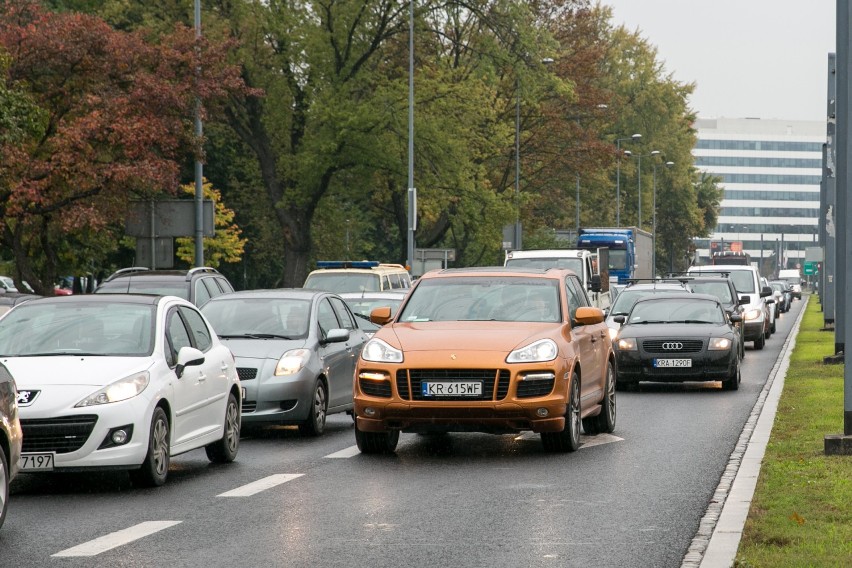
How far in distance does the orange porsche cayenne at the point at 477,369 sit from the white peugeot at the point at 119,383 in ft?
4.24

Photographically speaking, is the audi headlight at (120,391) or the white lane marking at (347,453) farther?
the white lane marking at (347,453)

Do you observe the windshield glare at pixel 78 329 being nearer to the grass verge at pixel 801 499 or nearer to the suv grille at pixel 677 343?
the grass verge at pixel 801 499

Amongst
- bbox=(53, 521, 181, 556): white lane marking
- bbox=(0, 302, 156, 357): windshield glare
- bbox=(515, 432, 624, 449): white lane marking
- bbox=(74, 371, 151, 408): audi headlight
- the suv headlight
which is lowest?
bbox=(515, 432, 624, 449): white lane marking

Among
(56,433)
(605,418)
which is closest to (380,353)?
(605,418)

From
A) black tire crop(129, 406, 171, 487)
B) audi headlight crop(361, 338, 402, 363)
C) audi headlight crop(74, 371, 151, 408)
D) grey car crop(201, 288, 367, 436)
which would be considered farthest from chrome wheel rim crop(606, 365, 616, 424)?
audi headlight crop(74, 371, 151, 408)

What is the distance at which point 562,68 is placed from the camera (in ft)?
213

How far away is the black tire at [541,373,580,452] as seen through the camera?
14227 millimetres

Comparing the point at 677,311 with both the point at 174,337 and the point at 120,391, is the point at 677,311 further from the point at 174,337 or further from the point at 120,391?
the point at 120,391

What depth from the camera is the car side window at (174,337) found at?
12.5 meters

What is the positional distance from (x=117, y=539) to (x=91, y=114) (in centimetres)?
2320

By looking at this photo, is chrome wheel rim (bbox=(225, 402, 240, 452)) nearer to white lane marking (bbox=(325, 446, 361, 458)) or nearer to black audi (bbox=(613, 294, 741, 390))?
white lane marking (bbox=(325, 446, 361, 458))

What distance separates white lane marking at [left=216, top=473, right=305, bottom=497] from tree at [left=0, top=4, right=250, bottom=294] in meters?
18.1

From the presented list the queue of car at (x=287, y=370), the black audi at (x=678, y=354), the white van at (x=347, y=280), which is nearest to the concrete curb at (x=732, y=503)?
the queue of car at (x=287, y=370)

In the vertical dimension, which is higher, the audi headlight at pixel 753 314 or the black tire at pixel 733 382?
the audi headlight at pixel 753 314
